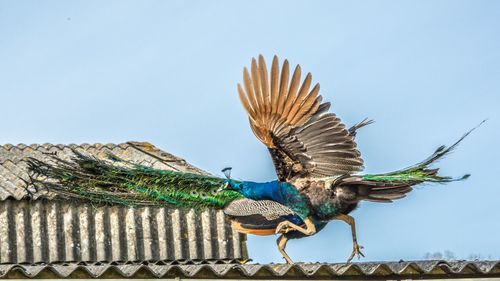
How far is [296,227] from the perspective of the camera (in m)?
13.2

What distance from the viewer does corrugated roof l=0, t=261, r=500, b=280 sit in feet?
32.6

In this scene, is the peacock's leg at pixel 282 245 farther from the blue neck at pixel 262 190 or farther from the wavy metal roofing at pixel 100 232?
the wavy metal roofing at pixel 100 232

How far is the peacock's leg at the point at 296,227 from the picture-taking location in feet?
43.3

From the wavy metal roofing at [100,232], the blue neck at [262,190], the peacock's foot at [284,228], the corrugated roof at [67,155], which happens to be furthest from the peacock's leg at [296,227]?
the corrugated roof at [67,155]

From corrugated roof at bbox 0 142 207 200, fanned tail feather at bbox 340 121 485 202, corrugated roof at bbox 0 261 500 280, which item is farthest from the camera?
corrugated roof at bbox 0 142 207 200

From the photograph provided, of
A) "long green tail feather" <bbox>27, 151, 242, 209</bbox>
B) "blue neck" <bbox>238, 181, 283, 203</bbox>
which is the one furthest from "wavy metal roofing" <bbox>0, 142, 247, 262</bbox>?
"blue neck" <bbox>238, 181, 283, 203</bbox>

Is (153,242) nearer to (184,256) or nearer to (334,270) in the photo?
(184,256)

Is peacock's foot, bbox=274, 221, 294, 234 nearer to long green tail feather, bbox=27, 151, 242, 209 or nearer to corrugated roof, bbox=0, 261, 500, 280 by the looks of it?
long green tail feather, bbox=27, 151, 242, 209

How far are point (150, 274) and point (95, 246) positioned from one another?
4.84m

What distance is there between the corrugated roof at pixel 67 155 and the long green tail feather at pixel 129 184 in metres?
0.69

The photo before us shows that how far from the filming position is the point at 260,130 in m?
13.5

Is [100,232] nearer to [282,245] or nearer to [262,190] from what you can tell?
[262,190]

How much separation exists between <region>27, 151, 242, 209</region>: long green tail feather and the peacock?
11 mm

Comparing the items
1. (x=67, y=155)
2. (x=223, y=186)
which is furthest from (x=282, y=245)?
(x=67, y=155)
